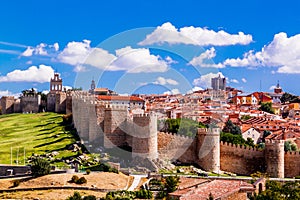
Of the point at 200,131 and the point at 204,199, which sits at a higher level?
the point at 200,131

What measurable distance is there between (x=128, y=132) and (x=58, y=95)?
2593cm

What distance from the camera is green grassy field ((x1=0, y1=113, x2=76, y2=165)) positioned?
131 ft

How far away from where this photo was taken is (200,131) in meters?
36.6

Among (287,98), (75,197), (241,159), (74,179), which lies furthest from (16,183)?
(287,98)

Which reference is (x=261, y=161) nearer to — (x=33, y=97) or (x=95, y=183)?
(x=95, y=183)

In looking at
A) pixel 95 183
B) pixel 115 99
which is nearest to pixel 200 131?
pixel 95 183

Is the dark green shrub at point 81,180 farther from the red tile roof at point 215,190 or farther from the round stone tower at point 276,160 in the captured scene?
the round stone tower at point 276,160

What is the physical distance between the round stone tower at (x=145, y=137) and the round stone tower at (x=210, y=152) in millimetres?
3245

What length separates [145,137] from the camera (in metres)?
34.9

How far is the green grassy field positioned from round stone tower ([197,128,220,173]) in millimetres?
9279

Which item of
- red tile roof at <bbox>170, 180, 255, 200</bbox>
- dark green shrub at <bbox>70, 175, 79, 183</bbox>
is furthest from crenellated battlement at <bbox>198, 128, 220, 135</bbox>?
dark green shrub at <bbox>70, 175, 79, 183</bbox>

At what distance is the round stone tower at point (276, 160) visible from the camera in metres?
34.6

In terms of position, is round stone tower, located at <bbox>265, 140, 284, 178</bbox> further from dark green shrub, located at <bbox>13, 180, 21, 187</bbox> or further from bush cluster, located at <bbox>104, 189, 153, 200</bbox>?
dark green shrub, located at <bbox>13, 180, 21, 187</bbox>

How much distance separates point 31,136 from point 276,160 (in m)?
23.0
